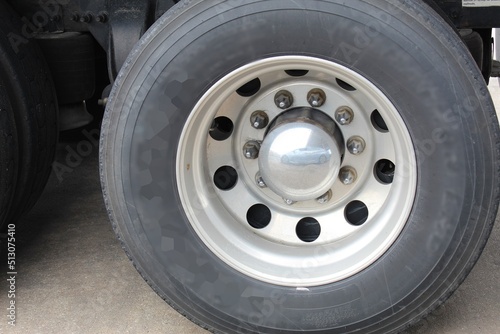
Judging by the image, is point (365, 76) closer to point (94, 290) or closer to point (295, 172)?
point (295, 172)

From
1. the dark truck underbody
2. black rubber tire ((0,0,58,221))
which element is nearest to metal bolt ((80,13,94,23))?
the dark truck underbody

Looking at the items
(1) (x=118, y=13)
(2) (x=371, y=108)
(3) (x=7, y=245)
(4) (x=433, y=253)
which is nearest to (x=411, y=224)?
(4) (x=433, y=253)

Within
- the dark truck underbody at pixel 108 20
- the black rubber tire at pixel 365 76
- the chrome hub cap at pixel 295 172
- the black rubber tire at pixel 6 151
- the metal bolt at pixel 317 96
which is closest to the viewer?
the black rubber tire at pixel 365 76

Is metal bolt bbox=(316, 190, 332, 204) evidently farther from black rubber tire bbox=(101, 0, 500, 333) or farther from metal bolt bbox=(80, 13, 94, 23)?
metal bolt bbox=(80, 13, 94, 23)

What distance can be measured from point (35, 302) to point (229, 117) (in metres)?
1.04

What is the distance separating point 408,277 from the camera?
2.16m

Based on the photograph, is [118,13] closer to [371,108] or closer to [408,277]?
[371,108]

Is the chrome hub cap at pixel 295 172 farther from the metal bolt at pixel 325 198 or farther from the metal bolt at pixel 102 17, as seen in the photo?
the metal bolt at pixel 102 17

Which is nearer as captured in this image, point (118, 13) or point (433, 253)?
point (433, 253)

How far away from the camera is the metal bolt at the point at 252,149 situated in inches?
94.3

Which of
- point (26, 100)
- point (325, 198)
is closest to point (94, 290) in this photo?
point (26, 100)

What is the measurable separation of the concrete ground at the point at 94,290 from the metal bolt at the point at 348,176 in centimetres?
56

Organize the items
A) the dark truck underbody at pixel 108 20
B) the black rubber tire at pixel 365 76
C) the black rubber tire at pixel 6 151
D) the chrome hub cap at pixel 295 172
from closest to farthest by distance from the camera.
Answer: the black rubber tire at pixel 365 76 → the chrome hub cap at pixel 295 172 → the black rubber tire at pixel 6 151 → the dark truck underbody at pixel 108 20

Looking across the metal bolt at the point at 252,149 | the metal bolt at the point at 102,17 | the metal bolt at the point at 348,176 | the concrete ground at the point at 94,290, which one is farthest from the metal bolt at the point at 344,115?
the metal bolt at the point at 102,17
